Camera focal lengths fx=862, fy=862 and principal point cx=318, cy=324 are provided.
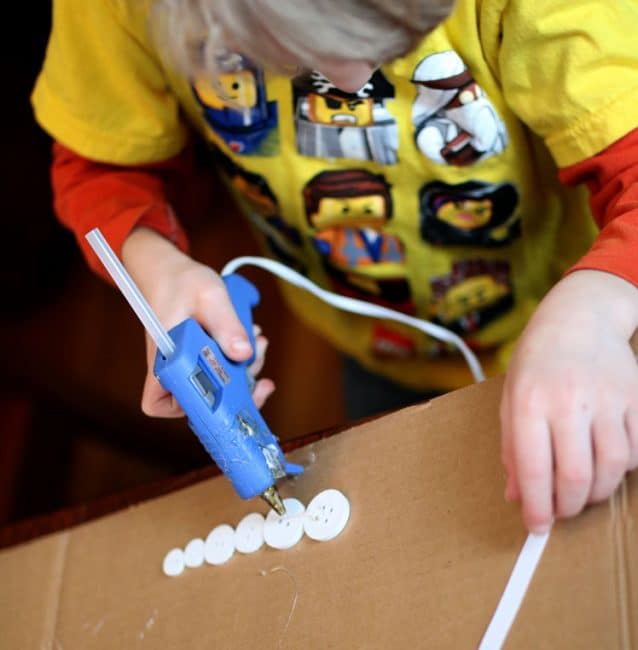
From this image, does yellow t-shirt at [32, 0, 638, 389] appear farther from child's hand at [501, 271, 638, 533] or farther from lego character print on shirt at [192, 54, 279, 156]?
child's hand at [501, 271, 638, 533]

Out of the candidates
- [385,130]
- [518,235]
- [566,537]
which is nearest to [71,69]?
[385,130]

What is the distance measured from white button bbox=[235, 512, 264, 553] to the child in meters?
0.09

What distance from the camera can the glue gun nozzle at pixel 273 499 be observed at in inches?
18.2

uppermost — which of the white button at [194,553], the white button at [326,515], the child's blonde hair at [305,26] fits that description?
the child's blonde hair at [305,26]

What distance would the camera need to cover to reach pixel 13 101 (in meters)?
1.24

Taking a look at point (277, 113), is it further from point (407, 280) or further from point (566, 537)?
point (566, 537)

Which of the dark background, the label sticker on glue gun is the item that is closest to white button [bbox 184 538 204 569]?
the label sticker on glue gun

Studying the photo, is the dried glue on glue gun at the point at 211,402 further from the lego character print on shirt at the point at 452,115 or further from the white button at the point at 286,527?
the lego character print on shirt at the point at 452,115

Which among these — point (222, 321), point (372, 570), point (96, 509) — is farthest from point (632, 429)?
point (96, 509)

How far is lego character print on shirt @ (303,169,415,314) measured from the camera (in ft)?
1.99

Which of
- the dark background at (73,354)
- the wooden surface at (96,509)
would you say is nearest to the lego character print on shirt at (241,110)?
the wooden surface at (96,509)

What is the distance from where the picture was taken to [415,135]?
0.56 m

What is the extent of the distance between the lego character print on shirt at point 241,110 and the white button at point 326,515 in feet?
0.81

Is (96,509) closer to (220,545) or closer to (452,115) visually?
(220,545)
